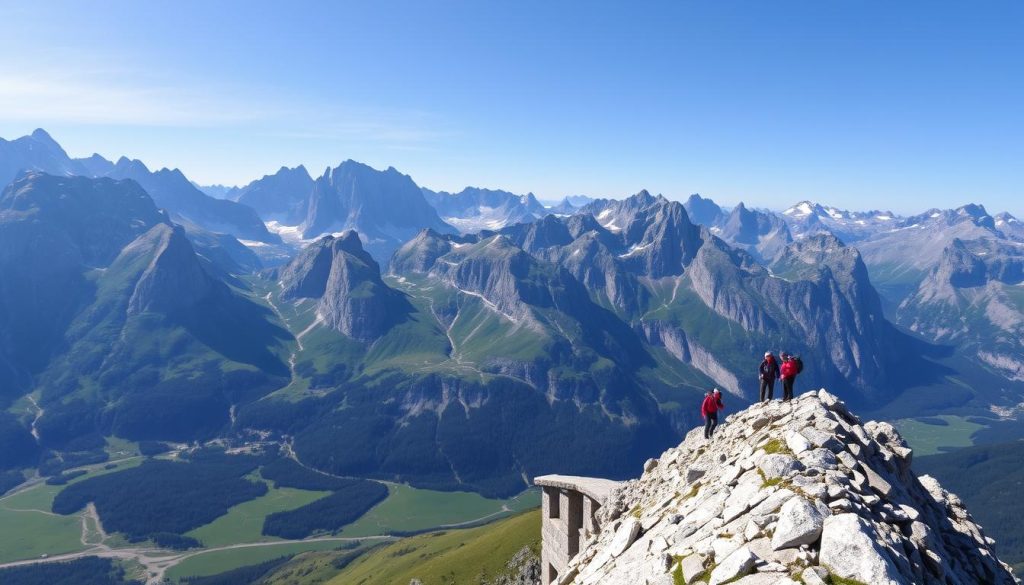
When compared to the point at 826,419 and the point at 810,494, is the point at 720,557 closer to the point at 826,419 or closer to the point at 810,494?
the point at 810,494

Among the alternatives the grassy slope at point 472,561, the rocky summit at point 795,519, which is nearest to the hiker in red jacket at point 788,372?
the rocky summit at point 795,519

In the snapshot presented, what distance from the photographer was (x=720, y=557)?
20719 millimetres

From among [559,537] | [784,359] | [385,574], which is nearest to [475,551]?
[385,574]

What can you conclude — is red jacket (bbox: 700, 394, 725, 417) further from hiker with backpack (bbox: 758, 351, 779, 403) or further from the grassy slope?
the grassy slope

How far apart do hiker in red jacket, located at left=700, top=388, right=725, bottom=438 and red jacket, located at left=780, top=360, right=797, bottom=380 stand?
4118mm

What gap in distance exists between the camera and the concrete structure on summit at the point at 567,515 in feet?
143

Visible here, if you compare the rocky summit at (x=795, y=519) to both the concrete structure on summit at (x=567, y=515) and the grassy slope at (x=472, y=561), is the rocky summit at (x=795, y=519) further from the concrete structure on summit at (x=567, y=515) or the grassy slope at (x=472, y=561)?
the grassy slope at (x=472, y=561)

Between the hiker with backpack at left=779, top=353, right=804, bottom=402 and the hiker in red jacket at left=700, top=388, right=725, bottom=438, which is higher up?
the hiker with backpack at left=779, top=353, right=804, bottom=402

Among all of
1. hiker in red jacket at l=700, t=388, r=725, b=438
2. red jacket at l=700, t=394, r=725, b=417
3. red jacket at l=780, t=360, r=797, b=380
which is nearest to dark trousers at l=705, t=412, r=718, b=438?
hiker in red jacket at l=700, t=388, r=725, b=438

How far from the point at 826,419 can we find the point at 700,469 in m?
6.52

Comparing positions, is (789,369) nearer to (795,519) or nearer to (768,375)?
(768,375)

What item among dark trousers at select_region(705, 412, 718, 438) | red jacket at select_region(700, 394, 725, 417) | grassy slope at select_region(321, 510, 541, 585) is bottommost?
grassy slope at select_region(321, 510, 541, 585)

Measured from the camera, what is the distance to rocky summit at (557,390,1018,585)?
762 inches

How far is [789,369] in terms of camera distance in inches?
1550
